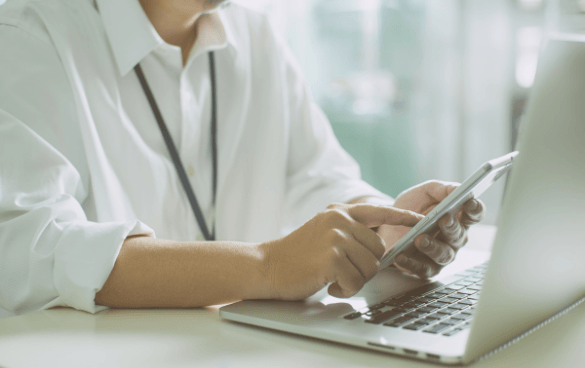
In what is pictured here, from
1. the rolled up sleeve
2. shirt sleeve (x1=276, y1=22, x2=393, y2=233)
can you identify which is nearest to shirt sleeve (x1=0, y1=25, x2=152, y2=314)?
the rolled up sleeve

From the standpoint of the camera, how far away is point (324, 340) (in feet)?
1.58

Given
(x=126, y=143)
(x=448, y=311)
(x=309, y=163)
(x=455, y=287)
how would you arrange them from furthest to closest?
(x=309, y=163) → (x=126, y=143) → (x=455, y=287) → (x=448, y=311)

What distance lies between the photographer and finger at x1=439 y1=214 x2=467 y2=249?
2.09 feet

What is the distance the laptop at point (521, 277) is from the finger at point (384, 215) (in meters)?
0.10

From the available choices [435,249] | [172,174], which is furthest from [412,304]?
[172,174]

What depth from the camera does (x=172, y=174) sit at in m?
1.04

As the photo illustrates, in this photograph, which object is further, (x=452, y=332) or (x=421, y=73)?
(x=421, y=73)

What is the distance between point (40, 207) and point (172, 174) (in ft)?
1.31

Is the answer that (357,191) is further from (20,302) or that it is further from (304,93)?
(20,302)

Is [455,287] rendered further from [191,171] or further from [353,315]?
[191,171]

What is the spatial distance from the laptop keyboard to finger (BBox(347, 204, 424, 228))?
0.31 ft

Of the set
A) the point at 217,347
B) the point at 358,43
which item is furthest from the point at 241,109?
the point at 358,43

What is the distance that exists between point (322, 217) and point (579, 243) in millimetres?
288

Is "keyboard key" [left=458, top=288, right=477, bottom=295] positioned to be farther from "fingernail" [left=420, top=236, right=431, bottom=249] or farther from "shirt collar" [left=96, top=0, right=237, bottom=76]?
"shirt collar" [left=96, top=0, right=237, bottom=76]
